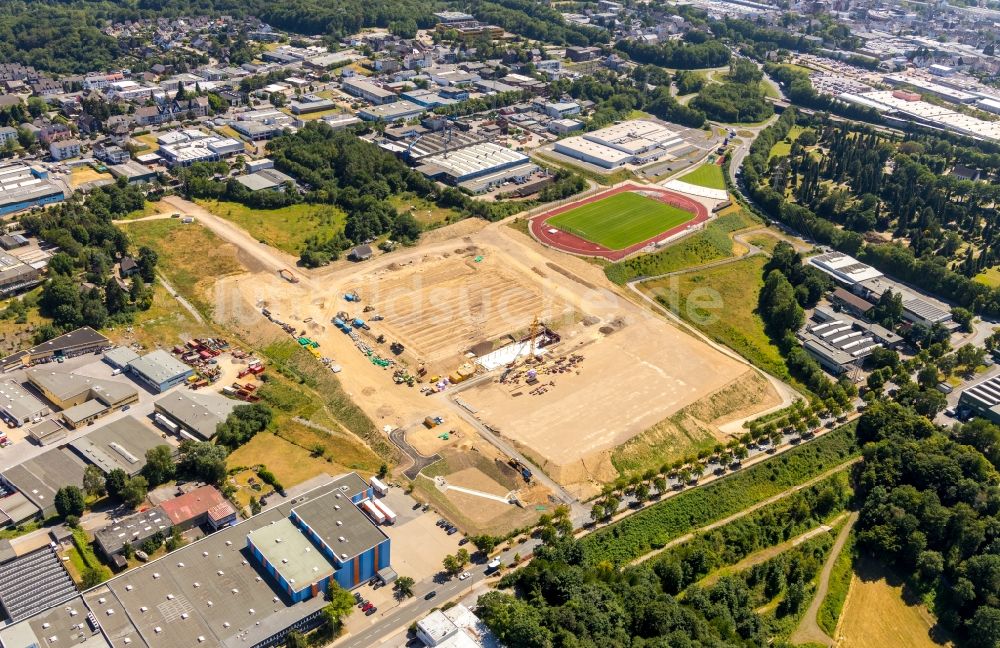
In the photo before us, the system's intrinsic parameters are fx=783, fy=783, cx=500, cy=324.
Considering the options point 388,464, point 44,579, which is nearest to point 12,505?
point 44,579

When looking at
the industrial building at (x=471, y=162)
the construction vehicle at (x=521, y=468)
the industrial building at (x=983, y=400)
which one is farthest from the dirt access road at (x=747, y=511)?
the industrial building at (x=471, y=162)

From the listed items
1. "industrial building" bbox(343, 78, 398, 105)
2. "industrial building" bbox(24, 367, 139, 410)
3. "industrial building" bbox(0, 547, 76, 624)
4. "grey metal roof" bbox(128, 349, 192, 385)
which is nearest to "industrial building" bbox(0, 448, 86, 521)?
"industrial building" bbox(0, 547, 76, 624)

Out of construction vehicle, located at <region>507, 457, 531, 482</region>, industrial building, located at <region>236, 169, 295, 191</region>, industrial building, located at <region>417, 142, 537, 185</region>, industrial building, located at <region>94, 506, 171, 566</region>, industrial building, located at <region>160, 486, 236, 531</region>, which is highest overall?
industrial building, located at <region>417, 142, 537, 185</region>

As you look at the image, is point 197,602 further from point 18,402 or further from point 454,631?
point 18,402

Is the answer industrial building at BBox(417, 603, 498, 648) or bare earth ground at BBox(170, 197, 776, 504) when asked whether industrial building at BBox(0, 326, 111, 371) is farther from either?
industrial building at BBox(417, 603, 498, 648)

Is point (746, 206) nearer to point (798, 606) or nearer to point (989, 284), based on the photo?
point (989, 284)
